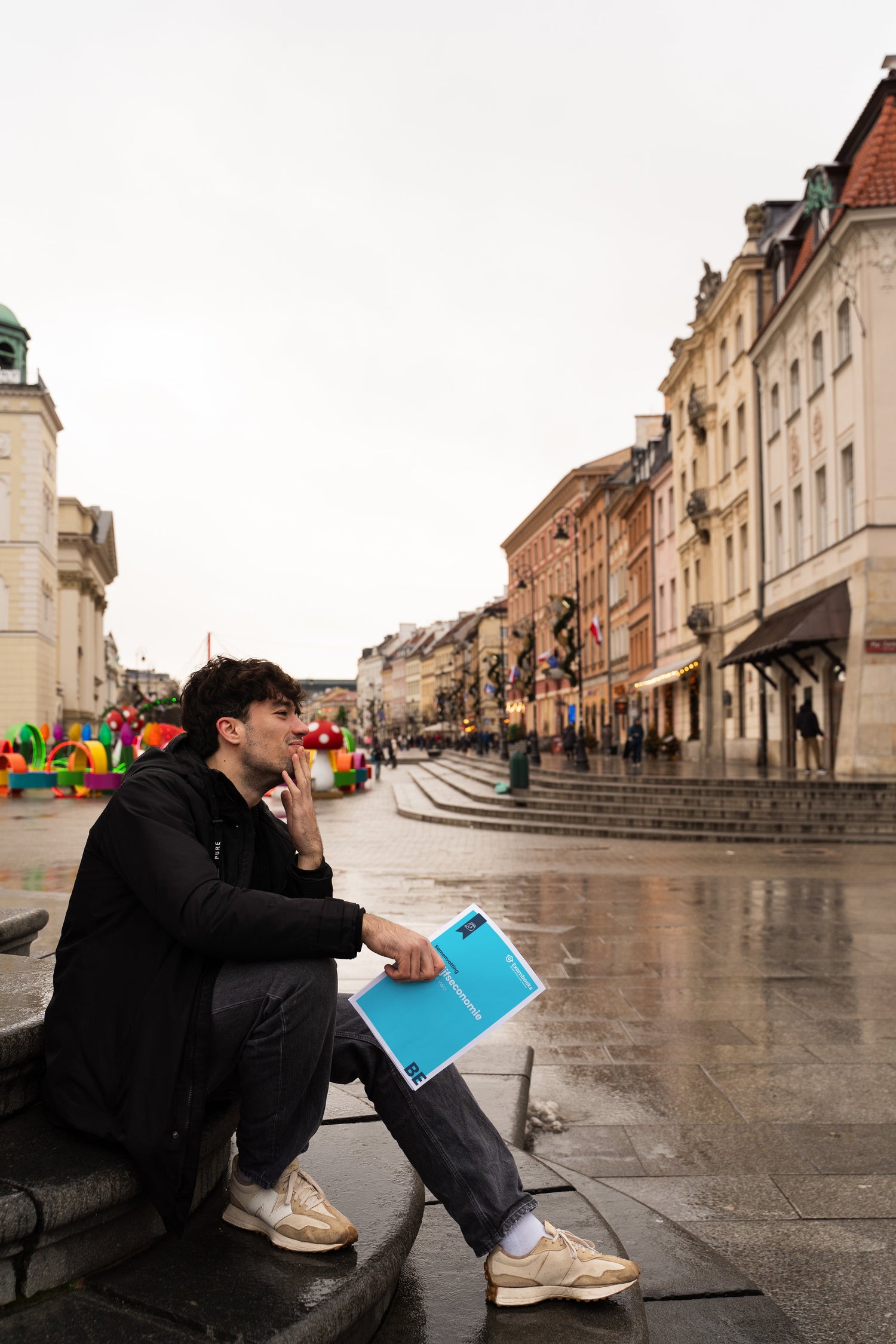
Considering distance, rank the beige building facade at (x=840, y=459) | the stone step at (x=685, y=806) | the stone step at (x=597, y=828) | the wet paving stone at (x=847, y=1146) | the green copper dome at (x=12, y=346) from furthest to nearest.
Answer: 1. the green copper dome at (x=12, y=346)
2. the beige building facade at (x=840, y=459)
3. the stone step at (x=685, y=806)
4. the stone step at (x=597, y=828)
5. the wet paving stone at (x=847, y=1146)

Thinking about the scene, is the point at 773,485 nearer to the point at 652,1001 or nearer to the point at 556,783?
the point at 556,783

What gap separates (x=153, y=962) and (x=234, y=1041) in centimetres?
24

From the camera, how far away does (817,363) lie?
89.6ft

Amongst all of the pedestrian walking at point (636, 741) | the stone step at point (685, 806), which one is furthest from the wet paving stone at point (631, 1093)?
the pedestrian walking at point (636, 741)

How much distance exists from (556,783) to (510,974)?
79.4 feet

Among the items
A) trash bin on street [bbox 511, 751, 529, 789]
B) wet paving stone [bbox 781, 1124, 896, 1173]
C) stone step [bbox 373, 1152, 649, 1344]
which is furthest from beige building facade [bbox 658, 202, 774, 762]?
stone step [bbox 373, 1152, 649, 1344]

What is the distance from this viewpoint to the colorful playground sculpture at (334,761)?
1264 inches

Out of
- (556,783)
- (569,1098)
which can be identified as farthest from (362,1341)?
(556,783)

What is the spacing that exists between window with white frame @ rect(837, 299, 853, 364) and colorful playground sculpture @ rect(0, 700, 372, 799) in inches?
591

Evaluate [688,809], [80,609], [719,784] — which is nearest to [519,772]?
[719,784]

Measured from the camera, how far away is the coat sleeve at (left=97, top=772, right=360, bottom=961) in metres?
2.47

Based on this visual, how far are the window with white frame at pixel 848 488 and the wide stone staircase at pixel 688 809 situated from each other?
583 cm

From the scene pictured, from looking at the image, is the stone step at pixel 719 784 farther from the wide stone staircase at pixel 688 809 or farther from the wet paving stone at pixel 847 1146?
the wet paving stone at pixel 847 1146

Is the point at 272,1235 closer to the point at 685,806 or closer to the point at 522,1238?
the point at 522,1238
